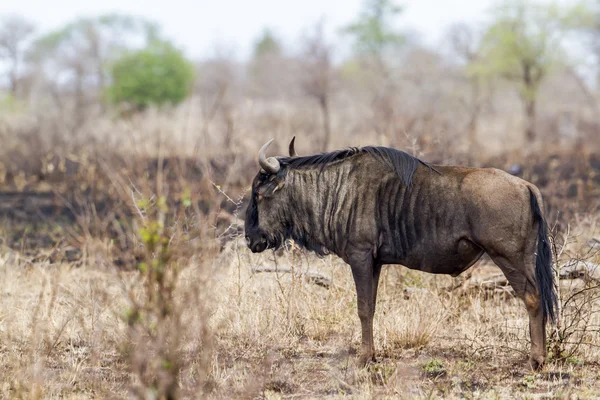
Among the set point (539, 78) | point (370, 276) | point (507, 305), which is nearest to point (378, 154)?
point (370, 276)

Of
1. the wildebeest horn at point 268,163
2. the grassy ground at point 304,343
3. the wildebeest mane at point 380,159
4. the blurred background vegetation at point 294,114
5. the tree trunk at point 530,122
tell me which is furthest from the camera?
the tree trunk at point 530,122

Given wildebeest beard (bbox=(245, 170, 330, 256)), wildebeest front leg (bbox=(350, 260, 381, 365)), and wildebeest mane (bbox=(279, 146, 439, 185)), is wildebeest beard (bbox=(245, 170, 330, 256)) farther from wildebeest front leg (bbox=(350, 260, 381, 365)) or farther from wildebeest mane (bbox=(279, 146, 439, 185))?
wildebeest front leg (bbox=(350, 260, 381, 365))

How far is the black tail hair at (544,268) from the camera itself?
5477 millimetres

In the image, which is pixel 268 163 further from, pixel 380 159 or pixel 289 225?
pixel 380 159

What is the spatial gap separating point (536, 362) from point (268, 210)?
2.32 m

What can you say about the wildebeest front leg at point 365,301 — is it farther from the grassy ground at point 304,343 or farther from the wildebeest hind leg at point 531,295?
the wildebeest hind leg at point 531,295

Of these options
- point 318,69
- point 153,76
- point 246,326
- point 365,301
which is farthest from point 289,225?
point 153,76

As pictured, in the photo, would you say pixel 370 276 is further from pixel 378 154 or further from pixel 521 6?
pixel 521 6

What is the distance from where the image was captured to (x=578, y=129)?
2356 centimetres

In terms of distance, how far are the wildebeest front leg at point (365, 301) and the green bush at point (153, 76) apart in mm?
24166

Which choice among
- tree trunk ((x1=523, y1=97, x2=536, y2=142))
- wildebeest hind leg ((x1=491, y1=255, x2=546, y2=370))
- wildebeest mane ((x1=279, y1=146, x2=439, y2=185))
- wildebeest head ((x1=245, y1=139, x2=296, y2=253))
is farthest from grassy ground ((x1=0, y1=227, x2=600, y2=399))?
tree trunk ((x1=523, y1=97, x2=536, y2=142))

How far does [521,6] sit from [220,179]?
15715 mm

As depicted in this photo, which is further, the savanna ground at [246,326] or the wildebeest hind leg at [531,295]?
the wildebeest hind leg at [531,295]

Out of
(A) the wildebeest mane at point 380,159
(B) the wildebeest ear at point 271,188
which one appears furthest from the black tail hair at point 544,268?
(B) the wildebeest ear at point 271,188
